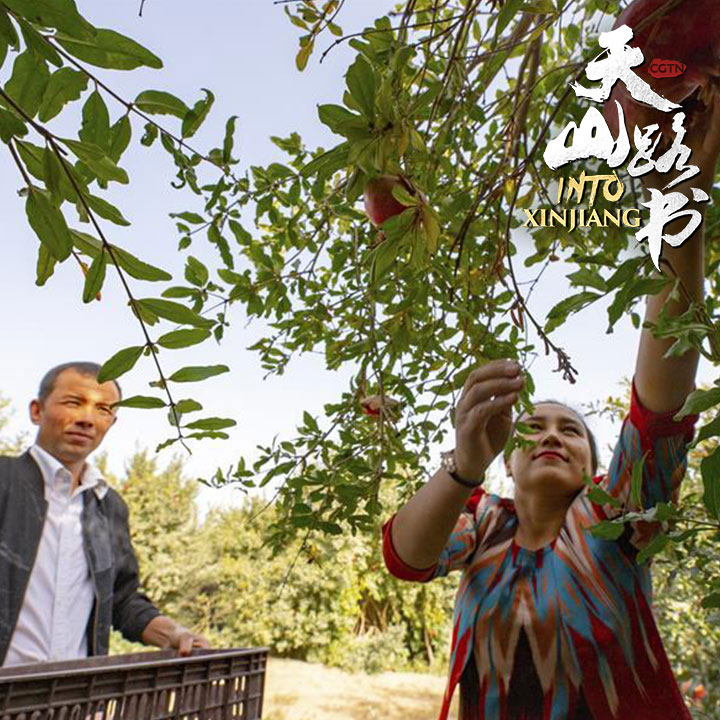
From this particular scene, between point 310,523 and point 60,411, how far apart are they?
1.00 m

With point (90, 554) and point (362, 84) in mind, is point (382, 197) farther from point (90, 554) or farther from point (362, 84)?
point (90, 554)

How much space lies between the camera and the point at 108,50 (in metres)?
0.39

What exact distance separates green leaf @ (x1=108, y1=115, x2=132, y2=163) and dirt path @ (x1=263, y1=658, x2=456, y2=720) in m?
5.14

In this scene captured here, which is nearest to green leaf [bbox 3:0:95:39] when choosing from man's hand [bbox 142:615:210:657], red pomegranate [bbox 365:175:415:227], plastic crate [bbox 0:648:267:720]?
red pomegranate [bbox 365:175:415:227]

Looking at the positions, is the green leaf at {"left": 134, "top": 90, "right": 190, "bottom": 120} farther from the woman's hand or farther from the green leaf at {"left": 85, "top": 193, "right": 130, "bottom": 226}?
the woman's hand

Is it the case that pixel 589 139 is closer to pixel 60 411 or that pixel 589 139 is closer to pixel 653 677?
pixel 653 677

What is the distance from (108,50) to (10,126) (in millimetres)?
77

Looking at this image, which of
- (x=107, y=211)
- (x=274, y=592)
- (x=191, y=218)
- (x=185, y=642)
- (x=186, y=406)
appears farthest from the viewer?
(x=274, y=592)

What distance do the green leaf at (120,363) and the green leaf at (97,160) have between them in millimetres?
141

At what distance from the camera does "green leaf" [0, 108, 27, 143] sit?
0.38 m

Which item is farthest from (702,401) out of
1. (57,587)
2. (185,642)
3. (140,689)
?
(57,587)

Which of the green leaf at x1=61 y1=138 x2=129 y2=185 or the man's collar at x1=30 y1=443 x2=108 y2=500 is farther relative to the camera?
the man's collar at x1=30 y1=443 x2=108 y2=500

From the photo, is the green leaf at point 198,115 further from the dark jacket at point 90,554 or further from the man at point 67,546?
the dark jacket at point 90,554

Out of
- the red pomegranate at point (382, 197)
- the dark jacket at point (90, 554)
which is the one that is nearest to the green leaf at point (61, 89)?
the red pomegranate at point (382, 197)
